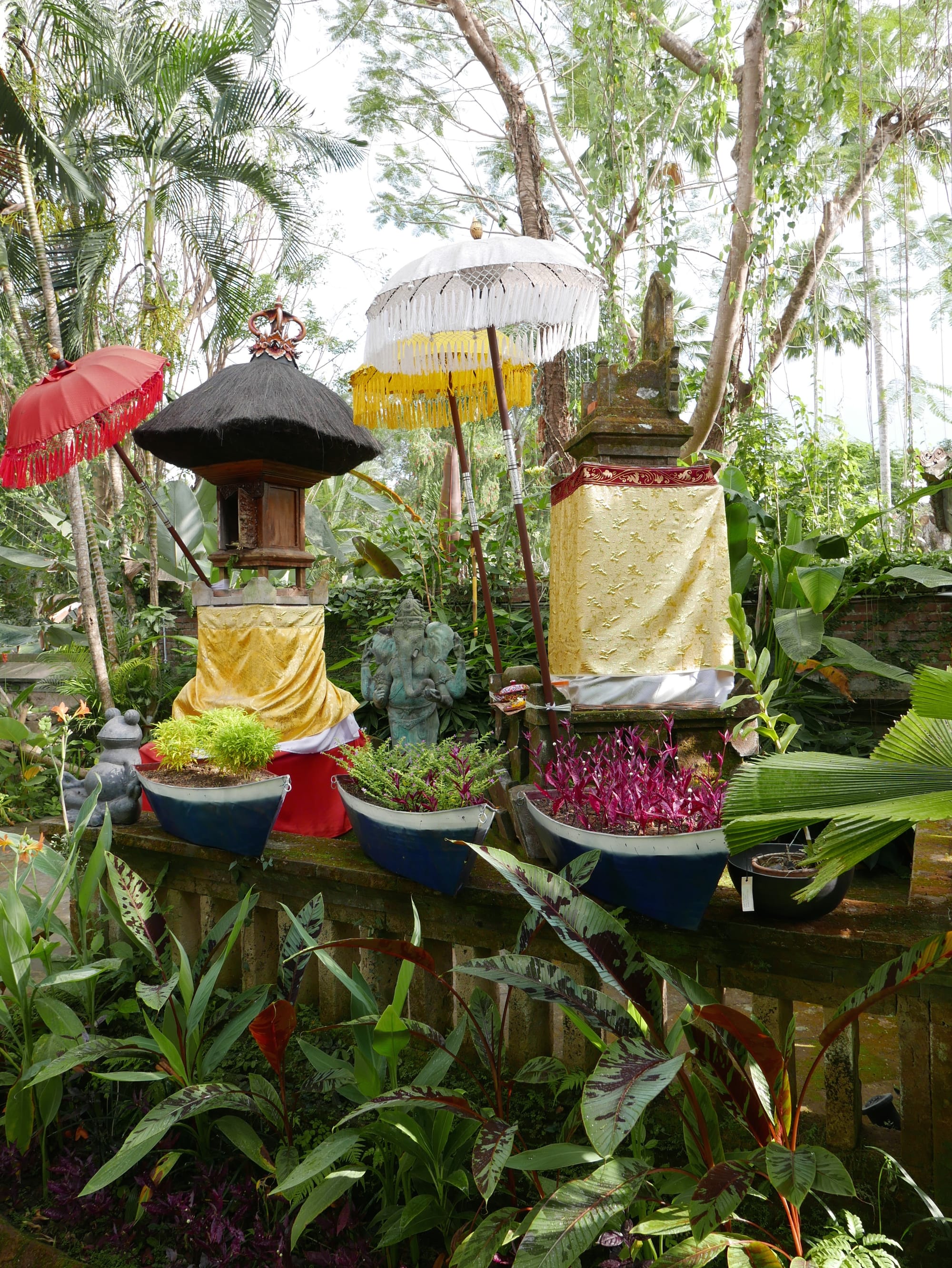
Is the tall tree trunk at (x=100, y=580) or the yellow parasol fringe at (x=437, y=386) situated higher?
the yellow parasol fringe at (x=437, y=386)

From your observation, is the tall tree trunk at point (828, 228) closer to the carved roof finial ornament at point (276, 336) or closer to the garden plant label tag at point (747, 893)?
the carved roof finial ornament at point (276, 336)

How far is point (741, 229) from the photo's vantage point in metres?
6.12

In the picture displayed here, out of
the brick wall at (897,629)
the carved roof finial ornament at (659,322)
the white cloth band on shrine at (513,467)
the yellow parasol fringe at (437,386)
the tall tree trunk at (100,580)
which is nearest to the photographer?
the white cloth band on shrine at (513,467)

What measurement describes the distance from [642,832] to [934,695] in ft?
2.40

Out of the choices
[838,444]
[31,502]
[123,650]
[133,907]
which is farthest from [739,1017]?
[31,502]

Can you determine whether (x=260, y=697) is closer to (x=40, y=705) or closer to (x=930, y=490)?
(x=930, y=490)

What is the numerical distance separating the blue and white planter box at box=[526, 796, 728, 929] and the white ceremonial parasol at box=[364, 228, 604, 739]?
3.85 ft

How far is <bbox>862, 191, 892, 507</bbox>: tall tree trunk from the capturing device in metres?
6.54

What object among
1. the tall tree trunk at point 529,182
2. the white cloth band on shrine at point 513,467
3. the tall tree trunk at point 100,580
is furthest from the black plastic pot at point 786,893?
the tall tree trunk at point 529,182

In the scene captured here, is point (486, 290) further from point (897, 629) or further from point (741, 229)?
point (741, 229)

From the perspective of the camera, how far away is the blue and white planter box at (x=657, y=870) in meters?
1.69

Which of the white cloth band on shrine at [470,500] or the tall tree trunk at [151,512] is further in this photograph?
the tall tree trunk at [151,512]

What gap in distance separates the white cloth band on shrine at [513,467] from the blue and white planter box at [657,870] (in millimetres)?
1532

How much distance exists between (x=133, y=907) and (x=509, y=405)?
119 inches
